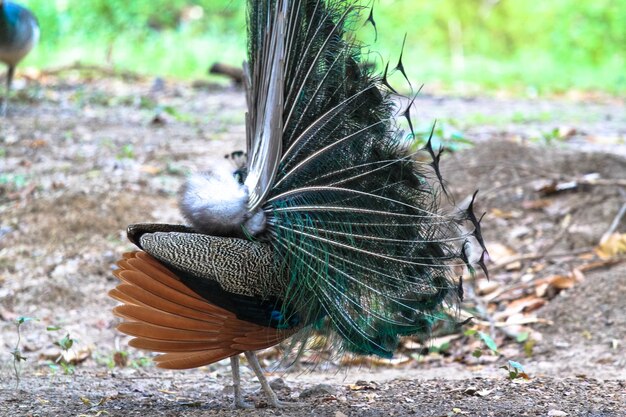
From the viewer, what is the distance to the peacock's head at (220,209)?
396 centimetres

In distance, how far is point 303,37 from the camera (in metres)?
4.09

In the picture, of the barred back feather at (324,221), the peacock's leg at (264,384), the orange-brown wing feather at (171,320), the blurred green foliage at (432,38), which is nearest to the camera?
the orange-brown wing feather at (171,320)

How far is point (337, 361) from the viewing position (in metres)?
5.71

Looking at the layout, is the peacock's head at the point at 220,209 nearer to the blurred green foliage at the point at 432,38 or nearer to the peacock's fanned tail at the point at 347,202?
the peacock's fanned tail at the point at 347,202

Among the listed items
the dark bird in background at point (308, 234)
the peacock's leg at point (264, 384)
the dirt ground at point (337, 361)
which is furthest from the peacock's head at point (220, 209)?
the dirt ground at point (337, 361)

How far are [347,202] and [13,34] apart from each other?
26.5 feet

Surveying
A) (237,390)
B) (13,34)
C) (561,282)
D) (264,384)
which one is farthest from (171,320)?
(13,34)

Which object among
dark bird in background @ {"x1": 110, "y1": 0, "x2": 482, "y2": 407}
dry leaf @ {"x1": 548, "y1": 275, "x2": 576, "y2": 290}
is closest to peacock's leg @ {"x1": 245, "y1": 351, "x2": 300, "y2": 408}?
dark bird in background @ {"x1": 110, "y1": 0, "x2": 482, "y2": 407}

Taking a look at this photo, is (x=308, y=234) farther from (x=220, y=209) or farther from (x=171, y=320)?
(x=171, y=320)

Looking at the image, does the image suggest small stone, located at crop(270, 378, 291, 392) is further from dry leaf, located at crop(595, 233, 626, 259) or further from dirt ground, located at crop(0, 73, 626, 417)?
dry leaf, located at crop(595, 233, 626, 259)

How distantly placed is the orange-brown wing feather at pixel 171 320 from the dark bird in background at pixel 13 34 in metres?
7.44

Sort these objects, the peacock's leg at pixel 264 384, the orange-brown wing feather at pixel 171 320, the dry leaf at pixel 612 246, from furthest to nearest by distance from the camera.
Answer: the dry leaf at pixel 612 246, the peacock's leg at pixel 264 384, the orange-brown wing feather at pixel 171 320

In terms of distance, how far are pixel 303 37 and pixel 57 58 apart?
11920mm

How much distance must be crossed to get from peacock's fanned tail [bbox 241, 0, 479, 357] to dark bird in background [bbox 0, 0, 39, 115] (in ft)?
24.1
